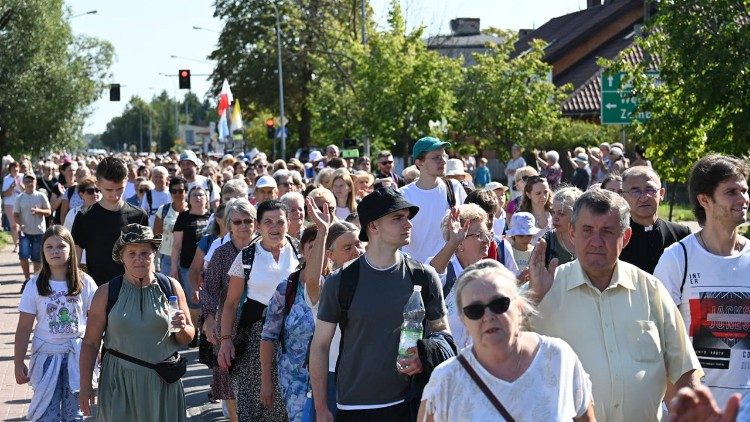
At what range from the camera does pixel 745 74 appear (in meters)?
19.2

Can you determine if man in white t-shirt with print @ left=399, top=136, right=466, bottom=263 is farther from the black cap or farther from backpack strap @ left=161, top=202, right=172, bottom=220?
backpack strap @ left=161, top=202, right=172, bottom=220

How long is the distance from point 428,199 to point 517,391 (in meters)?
5.72

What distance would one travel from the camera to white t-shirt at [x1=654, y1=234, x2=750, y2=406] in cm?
582

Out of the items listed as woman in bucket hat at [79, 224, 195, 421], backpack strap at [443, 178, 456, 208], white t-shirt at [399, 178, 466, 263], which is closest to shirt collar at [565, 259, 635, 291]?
woman in bucket hat at [79, 224, 195, 421]

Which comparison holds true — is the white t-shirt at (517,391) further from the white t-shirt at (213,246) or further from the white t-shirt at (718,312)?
the white t-shirt at (213,246)

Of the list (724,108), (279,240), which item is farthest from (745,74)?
(279,240)

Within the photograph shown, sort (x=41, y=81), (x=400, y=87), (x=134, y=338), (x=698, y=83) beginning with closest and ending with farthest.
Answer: (x=134, y=338), (x=698, y=83), (x=400, y=87), (x=41, y=81)

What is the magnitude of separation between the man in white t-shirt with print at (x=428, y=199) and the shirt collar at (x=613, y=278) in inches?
181

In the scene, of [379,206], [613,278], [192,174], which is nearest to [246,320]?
[379,206]

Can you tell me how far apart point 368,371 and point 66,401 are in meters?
3.33

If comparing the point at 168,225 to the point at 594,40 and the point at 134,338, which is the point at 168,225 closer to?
the point at 134,338

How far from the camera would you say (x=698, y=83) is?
19.6 meters

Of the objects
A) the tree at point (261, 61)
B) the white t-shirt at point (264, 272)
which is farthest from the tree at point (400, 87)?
the tree at point (261, 61)

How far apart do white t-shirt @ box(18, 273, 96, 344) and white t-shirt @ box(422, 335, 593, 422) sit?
4.67 meters
